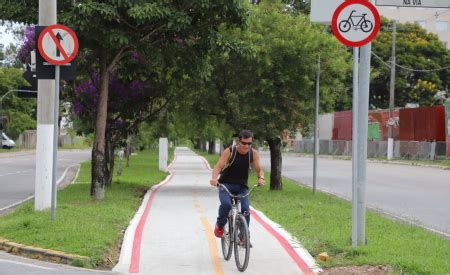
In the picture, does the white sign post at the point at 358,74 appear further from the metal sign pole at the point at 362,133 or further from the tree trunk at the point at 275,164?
the tree trunk at the point at 275,164

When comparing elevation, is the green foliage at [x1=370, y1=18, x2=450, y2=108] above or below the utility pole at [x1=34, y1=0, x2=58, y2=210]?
above

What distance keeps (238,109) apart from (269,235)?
27.9 ft

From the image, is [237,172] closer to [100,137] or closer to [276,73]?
[100,137]

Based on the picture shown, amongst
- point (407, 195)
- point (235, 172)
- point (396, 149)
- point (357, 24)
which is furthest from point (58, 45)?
point (396, 149)

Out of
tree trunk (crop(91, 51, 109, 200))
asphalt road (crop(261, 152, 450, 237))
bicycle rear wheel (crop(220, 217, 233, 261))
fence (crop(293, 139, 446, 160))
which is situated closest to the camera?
bicycle rear wheel (crop(220, 217, 233, 261))

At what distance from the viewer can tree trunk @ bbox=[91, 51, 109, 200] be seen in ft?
49.1

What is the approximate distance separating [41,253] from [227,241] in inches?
99.9

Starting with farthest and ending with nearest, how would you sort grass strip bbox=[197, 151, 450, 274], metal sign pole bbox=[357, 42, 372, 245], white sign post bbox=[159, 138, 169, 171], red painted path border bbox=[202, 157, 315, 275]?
white sign post bbox=[159, 138, 169, 171]
metal sign pole bbox=[357, 42, 372, 245]
red painted path border bbox=[202, 157, 315, 275]
grass strip bbox=[197, 151, 450, 274]

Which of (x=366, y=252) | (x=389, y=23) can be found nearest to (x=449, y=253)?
(x=366, y=252)

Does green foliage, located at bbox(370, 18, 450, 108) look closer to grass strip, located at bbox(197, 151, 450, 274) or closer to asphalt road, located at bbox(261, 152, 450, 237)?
asphalt road, located at bbox(261, 152, 450, 237)

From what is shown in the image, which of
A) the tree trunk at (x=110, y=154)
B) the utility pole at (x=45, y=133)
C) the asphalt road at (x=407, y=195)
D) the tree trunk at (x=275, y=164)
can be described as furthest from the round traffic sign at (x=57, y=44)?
the tree trunk at (x=275, y=164)

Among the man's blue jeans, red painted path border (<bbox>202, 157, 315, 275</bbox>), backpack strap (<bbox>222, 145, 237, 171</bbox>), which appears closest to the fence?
red painted path border (<bbox>202, 157, 315, 275</bbox>)

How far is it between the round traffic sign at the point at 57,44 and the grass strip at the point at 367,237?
4855mm

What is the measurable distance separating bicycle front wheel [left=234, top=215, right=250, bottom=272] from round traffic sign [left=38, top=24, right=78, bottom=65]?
14.7ft
